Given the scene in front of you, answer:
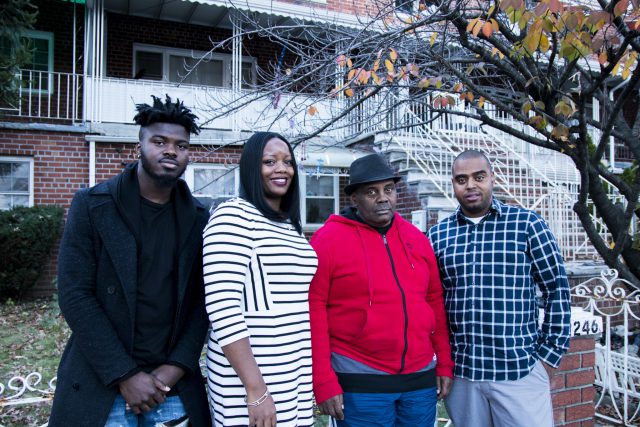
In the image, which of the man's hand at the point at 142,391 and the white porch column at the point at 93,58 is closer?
the man's hand at the point at 142,391

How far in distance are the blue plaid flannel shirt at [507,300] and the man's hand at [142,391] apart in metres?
1.49

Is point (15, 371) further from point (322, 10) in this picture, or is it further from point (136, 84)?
point (322, 10)

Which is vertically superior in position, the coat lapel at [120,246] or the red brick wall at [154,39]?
the red brick wall at [154,39]

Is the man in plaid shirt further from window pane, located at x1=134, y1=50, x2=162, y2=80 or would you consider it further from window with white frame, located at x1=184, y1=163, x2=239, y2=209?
window pane, located at x1=134, y1=50, x2=162, y2=80

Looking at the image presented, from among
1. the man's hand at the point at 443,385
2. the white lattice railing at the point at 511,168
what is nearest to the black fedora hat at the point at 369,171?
the man's hand at the point at 443,385

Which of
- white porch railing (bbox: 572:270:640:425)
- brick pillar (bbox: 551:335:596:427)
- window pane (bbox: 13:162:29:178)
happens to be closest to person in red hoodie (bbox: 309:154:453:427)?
brick pillar (bbox: 551:335:596:427)

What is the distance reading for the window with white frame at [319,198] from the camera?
35.2 ft

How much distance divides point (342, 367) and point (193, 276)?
808mm

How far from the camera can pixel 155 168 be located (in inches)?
82.8

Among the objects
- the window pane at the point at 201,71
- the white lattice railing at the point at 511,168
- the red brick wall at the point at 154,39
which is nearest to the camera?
the white lattice railing at the point at 511,168

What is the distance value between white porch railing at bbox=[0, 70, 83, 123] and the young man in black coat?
789cm

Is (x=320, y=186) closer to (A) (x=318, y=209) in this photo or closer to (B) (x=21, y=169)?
(A) (x=318, y=209)

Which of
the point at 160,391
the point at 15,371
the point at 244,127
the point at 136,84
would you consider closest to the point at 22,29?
the point at 136,84

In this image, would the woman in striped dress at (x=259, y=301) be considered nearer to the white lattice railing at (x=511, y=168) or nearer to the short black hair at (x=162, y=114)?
the short black hair at (x=162, y=114)
